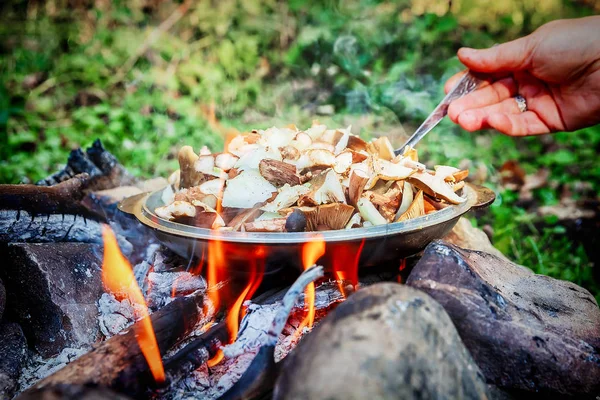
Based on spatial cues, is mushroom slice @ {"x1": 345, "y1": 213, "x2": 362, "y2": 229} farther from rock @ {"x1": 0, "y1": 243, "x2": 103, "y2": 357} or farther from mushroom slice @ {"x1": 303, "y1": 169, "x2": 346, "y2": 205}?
rock @ {"x1": 0, "y1": 243, "x2": 103, "y2": 357}

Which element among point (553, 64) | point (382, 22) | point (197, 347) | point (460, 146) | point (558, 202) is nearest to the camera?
point (197, 347)

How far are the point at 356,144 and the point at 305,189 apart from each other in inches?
21.3

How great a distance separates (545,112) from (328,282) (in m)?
1.86

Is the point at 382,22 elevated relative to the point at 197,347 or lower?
elevated

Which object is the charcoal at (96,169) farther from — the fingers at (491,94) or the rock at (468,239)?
the fingers at (491,94)

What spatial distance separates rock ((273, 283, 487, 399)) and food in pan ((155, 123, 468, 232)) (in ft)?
1.54

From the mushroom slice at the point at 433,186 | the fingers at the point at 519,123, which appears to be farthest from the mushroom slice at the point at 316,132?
the fingers at the point at 519,123

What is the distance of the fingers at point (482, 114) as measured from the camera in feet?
8.57

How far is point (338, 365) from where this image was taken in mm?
974

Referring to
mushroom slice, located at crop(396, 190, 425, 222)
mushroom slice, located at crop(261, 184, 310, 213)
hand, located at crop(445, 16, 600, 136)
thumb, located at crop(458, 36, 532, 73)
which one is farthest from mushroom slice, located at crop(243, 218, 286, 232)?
thumb, located at crop(458, 36, 532, 73)

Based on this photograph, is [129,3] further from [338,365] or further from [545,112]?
[338,365]

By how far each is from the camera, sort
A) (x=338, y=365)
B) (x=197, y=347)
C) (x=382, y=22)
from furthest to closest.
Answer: (x=382, y=22) < (x=197, y=347) < (x=338, y=365)

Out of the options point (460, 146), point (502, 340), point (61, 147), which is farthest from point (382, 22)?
point (502, 340)

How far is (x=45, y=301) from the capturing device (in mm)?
1830
